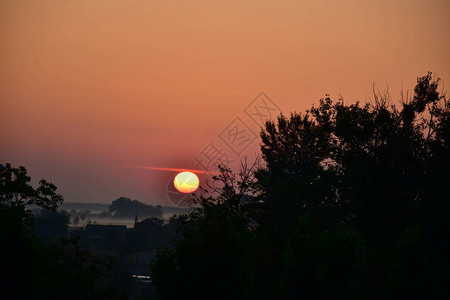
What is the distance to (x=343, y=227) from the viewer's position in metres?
24.1

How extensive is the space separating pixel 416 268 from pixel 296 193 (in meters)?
19.3

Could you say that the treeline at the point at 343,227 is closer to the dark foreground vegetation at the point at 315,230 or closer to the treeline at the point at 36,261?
the dark foreground vegetation at the point at 315,230

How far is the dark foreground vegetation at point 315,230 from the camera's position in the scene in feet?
66.7

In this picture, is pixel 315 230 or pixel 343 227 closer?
pixel 343 227

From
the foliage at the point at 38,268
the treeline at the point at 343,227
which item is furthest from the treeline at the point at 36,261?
the treeline at the point at 343,227

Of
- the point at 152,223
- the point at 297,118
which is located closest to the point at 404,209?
the point at 297,118

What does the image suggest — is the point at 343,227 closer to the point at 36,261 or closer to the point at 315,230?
the point at 315,230

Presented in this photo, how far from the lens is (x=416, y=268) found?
20.7m

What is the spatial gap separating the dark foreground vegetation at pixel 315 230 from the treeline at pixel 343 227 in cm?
6

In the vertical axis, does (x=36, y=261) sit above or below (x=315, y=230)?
below

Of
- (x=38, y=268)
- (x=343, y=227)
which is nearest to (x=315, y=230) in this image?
(x=343, y=227)

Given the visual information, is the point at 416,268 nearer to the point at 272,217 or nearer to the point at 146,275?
the point at 272,217

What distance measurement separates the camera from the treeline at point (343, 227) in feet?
66.2

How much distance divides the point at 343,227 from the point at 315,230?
943cm
